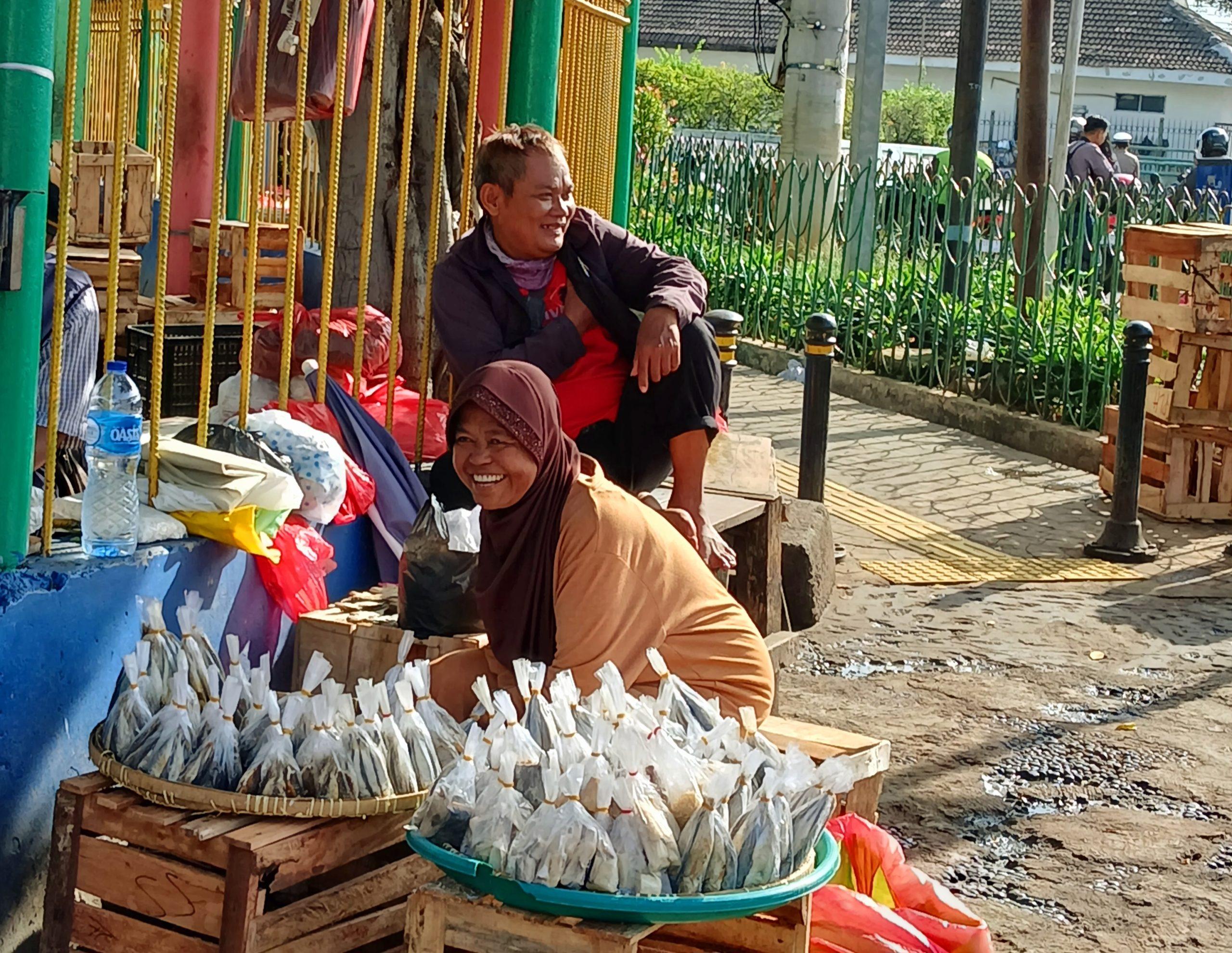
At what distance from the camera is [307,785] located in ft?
9.59

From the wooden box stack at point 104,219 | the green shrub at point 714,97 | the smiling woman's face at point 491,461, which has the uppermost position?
the green shrub at point 714,97

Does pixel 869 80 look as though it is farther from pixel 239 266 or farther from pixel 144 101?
pixel 239 266

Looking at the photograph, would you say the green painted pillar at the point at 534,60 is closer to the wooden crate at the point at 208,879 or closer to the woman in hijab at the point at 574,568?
the woman in hijab at the point at 574,568

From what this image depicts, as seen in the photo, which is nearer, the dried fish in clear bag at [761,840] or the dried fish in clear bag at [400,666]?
the dried fish in clear bag at [761,840]

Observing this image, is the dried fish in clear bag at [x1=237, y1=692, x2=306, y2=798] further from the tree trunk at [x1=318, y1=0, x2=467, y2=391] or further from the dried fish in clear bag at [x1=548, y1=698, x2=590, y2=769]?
the tree trunk at [x1=318, y1=0, x2=467, y2=391]

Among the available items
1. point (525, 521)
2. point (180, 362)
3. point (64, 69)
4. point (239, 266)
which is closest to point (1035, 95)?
point (64, 69)

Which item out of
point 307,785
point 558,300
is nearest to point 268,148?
point 558,300

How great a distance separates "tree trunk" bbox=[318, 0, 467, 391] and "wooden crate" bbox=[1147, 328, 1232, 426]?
390 cm

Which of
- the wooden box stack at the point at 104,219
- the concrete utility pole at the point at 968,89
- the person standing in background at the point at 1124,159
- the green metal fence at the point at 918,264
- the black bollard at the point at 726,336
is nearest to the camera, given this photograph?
the wooden box stack at the point at 104,219

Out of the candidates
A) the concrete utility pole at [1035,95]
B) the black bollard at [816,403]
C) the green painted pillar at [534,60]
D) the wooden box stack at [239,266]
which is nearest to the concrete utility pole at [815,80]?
the concrete utility pole at [1035,95]

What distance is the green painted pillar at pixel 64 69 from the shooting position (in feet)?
26.2

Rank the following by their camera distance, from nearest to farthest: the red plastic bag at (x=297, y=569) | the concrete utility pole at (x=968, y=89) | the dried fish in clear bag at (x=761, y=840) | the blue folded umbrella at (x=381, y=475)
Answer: the dried fish in clear bag at (x=761, y=840) < the red plastic bag at (x=297, y=569) < the blue folded umbrella at (x=381, y=475) < the concrete utility pole at (x=968, y=89)

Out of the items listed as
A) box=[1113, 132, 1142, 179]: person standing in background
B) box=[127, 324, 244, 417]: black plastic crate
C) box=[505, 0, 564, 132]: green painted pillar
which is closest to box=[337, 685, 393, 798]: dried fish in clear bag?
box=[505, 0, 564, 132]: green painted pillar

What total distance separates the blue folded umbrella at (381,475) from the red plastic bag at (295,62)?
99 centimetres
